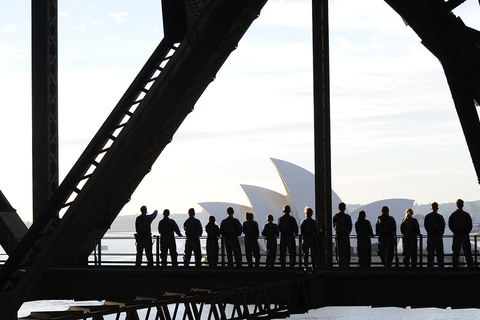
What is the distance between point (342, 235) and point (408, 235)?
1.51 metres

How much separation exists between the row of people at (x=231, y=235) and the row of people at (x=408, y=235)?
0.62 m

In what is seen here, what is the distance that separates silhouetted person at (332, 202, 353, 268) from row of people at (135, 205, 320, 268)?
0.49m

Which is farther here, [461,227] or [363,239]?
[363,239]

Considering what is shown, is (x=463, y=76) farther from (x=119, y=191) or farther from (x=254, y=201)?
(x=254, y=201)

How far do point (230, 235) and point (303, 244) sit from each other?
65.7 inches

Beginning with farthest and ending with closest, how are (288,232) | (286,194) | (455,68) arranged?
(286,194)
(288,232)
(455,68)

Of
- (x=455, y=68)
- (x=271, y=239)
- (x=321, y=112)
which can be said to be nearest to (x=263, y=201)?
(x=321, y=112)

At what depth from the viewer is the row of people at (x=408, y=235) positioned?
58.7 ft

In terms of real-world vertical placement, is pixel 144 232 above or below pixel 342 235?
above

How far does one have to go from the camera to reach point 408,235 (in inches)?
718

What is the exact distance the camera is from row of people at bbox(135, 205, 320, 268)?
19.0 m

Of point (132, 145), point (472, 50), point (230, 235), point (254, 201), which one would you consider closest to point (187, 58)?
point (132, 145)

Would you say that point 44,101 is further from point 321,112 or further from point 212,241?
point 321,112

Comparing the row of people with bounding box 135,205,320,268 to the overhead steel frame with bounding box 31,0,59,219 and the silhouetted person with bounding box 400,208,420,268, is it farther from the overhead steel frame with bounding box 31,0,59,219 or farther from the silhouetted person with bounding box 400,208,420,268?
the overhead steel frame with bounding box 31,0,59,219
